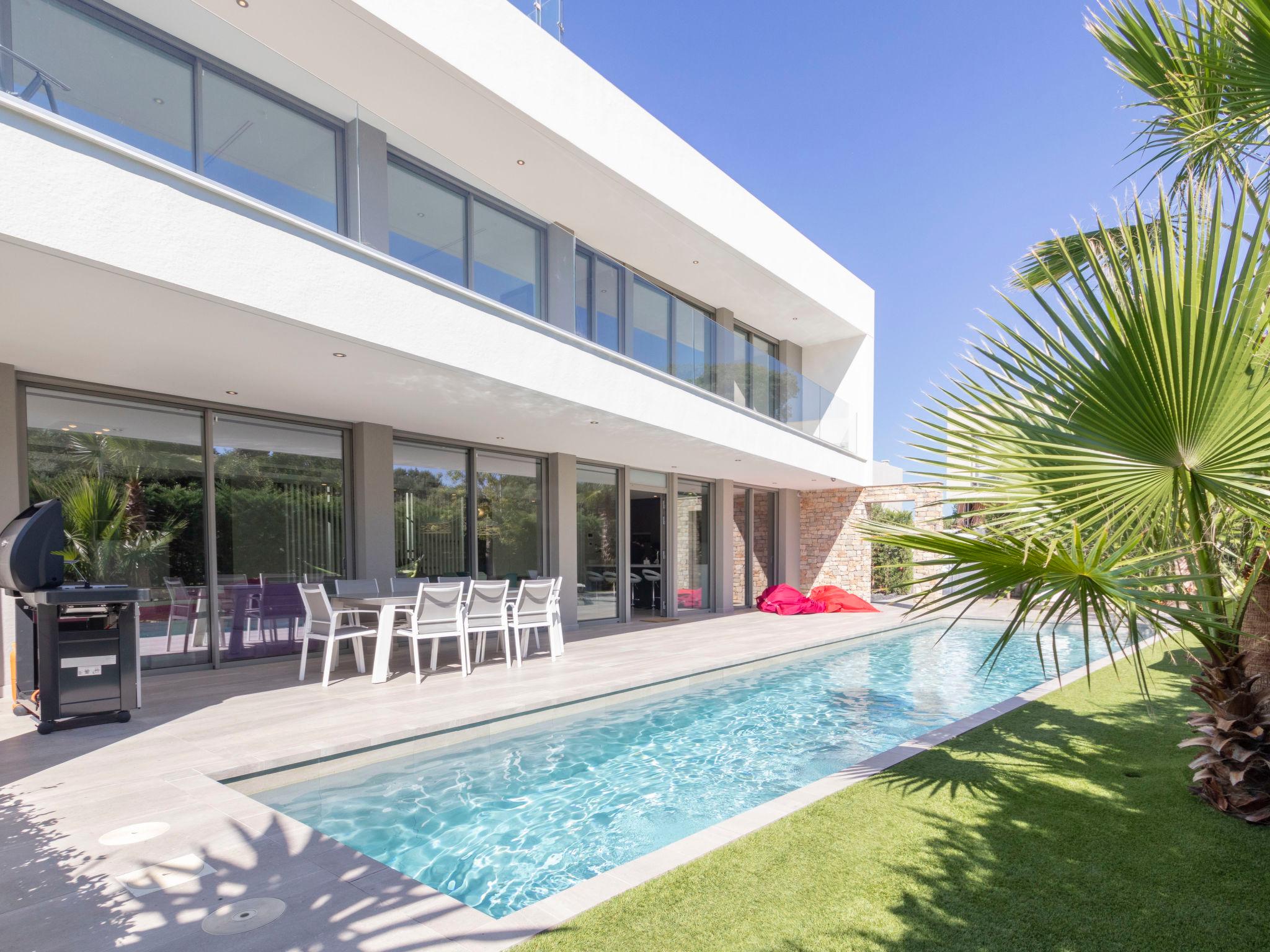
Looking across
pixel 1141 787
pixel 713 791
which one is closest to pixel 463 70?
pixel 713 791

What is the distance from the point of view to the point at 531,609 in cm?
830

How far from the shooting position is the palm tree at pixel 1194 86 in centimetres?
299

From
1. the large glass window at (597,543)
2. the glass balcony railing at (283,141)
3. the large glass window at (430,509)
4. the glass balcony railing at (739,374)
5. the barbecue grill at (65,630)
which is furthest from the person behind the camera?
the large glass window at (597,543)

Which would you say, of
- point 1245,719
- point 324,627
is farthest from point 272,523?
point 1245,719

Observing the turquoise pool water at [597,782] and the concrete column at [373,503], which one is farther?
the concrete column at [373,503]

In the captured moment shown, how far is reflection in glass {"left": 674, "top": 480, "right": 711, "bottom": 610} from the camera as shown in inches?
559

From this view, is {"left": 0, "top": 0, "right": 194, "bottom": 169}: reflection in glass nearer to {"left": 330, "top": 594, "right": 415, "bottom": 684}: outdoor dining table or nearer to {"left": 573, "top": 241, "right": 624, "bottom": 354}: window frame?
{"left": 330, "top": 594, "right": 415, "bottom": 684}: outdoor dining table

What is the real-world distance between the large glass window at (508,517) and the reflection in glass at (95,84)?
20.0 feet

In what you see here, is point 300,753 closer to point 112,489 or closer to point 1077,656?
point 112,489

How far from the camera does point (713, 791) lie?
4.77m

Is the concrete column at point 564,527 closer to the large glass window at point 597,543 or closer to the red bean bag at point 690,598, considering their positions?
the large glass window at point 597,543

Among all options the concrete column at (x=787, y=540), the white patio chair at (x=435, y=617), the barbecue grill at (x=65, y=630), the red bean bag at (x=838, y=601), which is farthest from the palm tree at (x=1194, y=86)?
the concrete column at (x=787, y=540)

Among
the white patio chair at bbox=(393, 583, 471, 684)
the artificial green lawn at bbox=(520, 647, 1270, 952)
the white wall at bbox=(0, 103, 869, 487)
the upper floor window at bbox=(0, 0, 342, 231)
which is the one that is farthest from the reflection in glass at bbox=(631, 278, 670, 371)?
the artificial green lawn at bbox=(520, 647, 1270, 952)

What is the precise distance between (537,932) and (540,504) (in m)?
9.23
